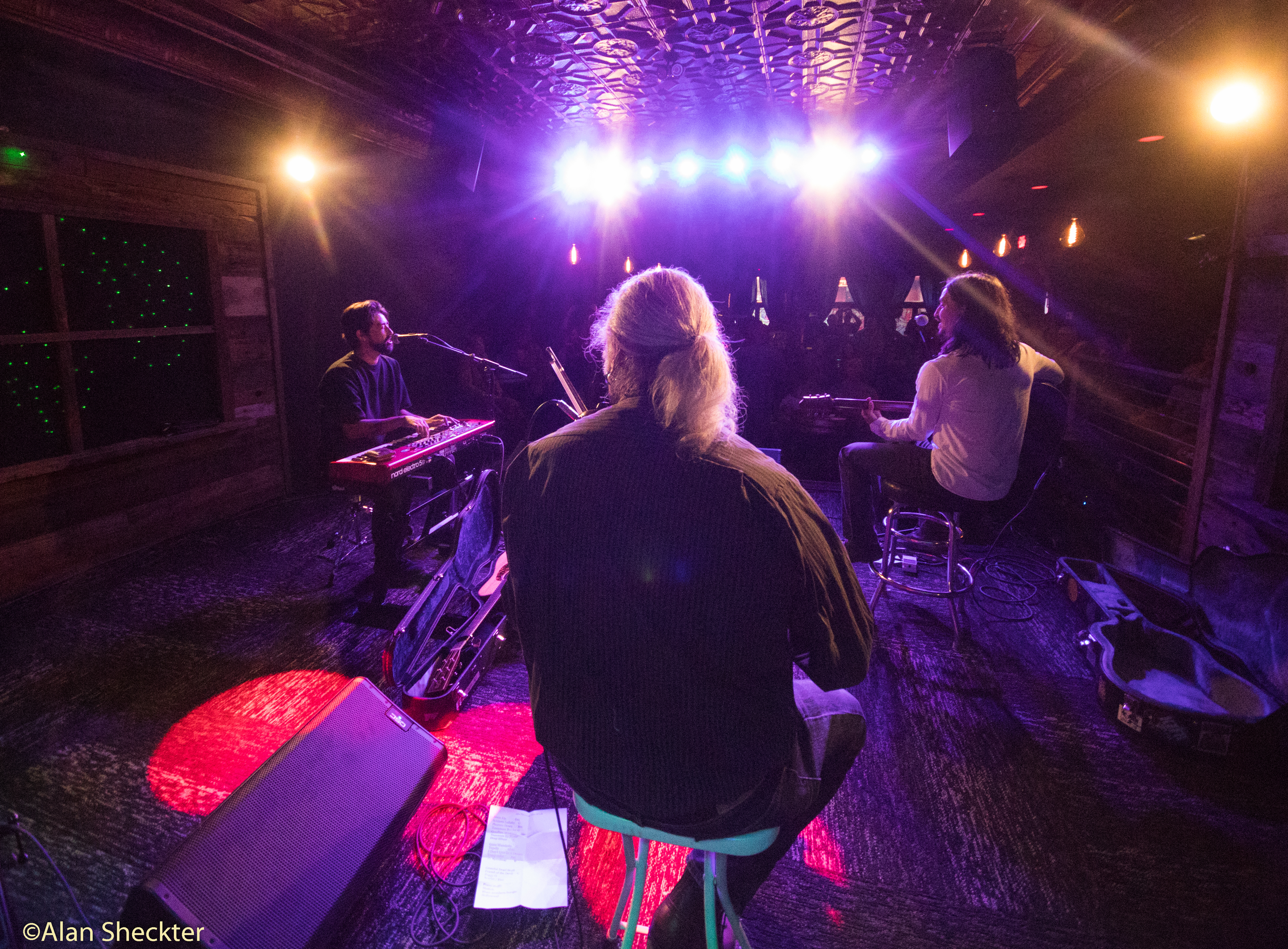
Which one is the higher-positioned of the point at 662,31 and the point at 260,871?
the point at 662,31

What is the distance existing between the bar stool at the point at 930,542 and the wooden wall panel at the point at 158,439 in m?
5.15

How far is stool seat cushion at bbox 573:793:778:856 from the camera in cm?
138

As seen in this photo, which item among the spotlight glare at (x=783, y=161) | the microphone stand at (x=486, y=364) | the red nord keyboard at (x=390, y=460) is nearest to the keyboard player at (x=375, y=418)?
the red nord keyboard at (x=390, y=460)

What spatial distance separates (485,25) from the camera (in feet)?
12.0

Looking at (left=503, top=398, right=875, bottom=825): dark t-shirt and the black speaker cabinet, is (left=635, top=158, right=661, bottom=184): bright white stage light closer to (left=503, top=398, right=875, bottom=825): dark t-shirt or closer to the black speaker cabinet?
the black speaker cabinet

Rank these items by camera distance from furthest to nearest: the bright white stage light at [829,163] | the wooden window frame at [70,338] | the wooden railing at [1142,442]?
the bright white stage light at [829,163], the wooden railing at [1142,442], the wooden window frame at [70,338]

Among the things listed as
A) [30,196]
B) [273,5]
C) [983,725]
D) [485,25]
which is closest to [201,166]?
[30,196]

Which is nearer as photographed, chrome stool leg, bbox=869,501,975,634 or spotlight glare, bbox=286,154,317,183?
chrome stool leg, bbox=869,501,975,634

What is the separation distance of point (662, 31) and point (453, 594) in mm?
3389

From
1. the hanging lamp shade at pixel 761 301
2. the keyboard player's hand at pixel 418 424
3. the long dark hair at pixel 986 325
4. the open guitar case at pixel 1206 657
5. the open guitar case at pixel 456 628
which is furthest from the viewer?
the hanging lamp shade at pixel 761 301

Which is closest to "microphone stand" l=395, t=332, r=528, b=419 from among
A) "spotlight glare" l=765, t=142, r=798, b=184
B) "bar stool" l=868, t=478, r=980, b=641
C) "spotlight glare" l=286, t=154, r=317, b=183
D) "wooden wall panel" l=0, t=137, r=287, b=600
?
"wooden wall panel" l=0, t=137, r=287, b=600

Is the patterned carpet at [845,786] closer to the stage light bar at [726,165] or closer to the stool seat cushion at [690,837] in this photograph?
the stool seat cushion at [690,837]

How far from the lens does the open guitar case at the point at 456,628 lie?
9.30 feet

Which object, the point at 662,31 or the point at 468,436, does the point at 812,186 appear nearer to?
the point at 662,31
